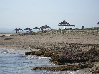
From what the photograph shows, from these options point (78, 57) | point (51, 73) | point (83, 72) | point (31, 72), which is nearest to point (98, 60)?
point (78, 57)

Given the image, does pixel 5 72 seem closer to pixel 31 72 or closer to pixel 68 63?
Result: pixel 31 72

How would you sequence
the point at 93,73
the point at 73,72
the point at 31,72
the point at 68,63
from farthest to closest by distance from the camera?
the point at 68,63
the point at 31,72
the point at 73,72
the point at 93,73

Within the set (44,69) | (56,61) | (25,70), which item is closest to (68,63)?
(56,61)

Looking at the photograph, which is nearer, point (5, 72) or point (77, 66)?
point (77, 66)

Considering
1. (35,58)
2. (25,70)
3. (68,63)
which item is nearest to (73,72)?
(68,63)

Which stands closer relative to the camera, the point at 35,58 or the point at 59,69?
the point at 59,69

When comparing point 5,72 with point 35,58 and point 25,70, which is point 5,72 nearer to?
point 25,70

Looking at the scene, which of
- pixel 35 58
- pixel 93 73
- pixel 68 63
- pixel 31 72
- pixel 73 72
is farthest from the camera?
pixel 35 58

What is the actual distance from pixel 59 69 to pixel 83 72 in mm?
1624

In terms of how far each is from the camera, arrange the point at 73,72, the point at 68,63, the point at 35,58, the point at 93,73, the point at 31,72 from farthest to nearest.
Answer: the point at 35,58 → the point at 68,63 → the point at 31,72 → the point at 73,72 → the point at 93,73

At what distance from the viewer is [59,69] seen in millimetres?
13039

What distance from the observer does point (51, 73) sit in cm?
1266

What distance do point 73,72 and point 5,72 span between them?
488 cm

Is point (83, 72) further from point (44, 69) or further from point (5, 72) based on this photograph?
point (5, 72)
